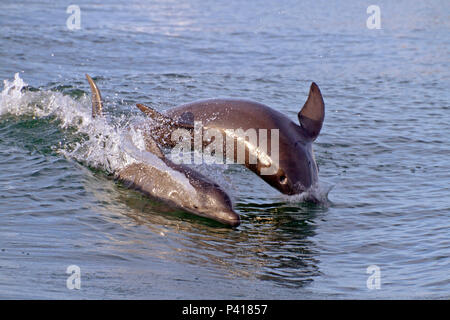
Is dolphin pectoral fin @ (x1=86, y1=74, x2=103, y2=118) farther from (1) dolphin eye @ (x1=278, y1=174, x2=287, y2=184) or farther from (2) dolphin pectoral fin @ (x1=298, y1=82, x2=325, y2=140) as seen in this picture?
(1) dolphin eye @ (x1=278, y1=174, x2=287, y2=184)

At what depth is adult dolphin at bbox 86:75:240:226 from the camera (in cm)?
869

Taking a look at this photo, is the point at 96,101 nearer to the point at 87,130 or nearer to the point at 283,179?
the point at 87,130

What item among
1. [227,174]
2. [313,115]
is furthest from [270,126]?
[227,174]

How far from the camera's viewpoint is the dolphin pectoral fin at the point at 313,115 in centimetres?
950

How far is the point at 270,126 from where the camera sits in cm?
927

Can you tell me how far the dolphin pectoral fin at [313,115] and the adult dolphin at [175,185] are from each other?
151 centimetres

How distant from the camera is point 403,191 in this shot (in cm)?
1000

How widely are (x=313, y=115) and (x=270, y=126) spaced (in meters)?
0.69

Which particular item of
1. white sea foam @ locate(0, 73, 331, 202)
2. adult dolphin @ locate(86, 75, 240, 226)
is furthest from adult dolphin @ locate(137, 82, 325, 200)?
adult dolphin @ locate(86, 75, 240, 226)

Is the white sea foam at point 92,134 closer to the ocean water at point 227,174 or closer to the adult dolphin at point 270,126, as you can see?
the ocean water at point 227,174

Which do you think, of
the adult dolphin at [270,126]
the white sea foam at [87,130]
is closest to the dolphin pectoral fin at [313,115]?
the adult dolphin at [270,126]
